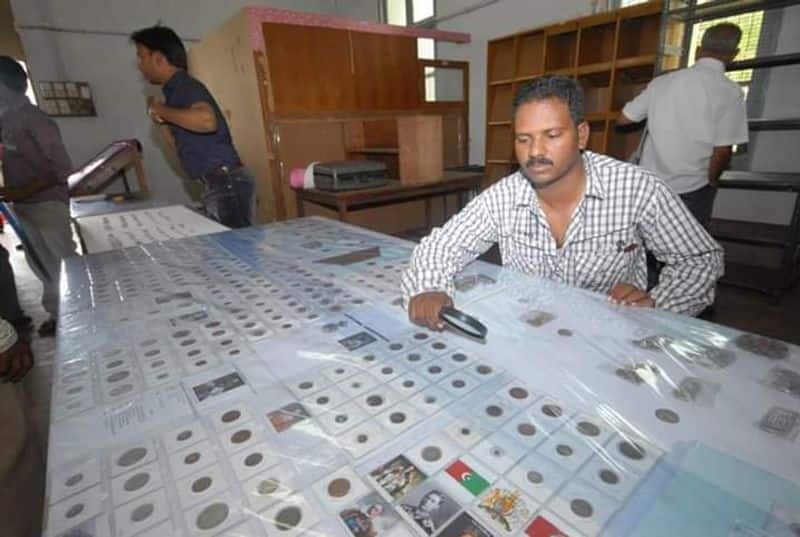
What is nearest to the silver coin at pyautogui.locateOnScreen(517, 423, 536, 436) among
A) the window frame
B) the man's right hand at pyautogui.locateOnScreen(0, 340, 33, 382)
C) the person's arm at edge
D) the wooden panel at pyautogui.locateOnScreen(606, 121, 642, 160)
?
the person's arm at edge

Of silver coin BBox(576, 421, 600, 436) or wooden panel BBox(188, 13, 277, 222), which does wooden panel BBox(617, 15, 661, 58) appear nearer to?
wooden panel BBox(188, 13, 277, 222)

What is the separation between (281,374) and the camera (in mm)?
632

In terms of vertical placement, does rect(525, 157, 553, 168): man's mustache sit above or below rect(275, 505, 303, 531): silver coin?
above

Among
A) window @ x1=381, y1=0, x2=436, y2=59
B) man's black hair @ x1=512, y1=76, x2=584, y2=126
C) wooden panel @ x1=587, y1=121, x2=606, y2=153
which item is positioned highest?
window @ x1=381, y1=0, x2=436, y2=59

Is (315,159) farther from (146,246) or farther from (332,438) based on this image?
(332,438)

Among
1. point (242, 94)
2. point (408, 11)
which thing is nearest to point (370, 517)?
point (242, 94)

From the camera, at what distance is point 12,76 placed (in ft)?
6.40

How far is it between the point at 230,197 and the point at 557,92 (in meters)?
1.76

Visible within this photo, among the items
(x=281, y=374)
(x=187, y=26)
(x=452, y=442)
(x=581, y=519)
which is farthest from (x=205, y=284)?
(x=187, y=26)

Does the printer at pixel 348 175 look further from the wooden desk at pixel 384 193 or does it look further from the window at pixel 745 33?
the window at pixel 745 33

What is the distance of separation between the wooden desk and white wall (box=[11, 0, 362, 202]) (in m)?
2.75

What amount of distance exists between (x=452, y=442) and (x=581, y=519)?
15 cm

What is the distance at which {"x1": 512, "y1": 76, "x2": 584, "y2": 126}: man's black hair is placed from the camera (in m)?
0.95

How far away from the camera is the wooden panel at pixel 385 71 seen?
3.23 meters
